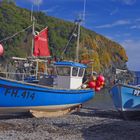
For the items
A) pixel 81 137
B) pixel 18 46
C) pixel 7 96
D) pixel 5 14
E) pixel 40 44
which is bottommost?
pixel 81 137

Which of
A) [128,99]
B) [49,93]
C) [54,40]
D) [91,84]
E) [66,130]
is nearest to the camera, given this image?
[66,130]

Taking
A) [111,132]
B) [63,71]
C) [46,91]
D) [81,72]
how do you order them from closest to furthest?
[111,132] < [46,91] < [63,71] < [81,72]

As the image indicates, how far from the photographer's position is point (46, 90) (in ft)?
60.9

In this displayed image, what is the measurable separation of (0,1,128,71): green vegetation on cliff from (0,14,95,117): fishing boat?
1480cm

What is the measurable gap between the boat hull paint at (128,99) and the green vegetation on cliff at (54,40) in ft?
60.8

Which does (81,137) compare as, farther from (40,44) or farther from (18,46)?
(18,46)

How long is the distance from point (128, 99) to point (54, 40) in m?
62.3

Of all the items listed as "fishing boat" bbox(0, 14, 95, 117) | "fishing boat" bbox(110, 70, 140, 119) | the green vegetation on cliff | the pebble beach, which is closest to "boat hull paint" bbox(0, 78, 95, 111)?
"fishing boat" bbox(0, 14, 95, 117)

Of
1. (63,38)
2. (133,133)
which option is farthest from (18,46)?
(133,133)

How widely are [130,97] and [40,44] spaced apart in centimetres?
800

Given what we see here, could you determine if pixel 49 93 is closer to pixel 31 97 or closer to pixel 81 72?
pixel 31 97

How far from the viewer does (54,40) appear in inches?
3174

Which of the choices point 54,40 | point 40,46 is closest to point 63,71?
point 40,46

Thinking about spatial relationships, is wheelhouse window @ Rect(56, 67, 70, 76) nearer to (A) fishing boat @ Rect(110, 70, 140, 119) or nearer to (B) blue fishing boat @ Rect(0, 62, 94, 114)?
(B) blue fishing boat @ Rect(0, 62, 94, 114)
